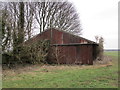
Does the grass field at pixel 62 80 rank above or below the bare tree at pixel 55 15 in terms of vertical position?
below

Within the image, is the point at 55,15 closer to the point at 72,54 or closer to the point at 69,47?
the point at 69,47

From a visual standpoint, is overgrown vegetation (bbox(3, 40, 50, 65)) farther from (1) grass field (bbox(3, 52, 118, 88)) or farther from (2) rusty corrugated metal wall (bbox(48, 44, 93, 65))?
(1) grass field (bbox(3, 52, 118, 88))

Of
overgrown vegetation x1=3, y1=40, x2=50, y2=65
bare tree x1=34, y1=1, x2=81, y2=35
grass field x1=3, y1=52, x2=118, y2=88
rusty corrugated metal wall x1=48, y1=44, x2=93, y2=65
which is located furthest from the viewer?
bare tree x1=34, y1=1, x2=81, y2=35

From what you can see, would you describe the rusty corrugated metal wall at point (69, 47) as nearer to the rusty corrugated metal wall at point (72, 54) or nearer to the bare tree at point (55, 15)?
the rusty corrugated metal wall at point (72, 54)

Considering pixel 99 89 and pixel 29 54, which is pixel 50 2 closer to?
pixel 29 54

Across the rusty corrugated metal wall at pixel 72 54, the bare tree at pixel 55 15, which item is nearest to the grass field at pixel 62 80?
the rusty corrugated metal wall at pixel 72 54

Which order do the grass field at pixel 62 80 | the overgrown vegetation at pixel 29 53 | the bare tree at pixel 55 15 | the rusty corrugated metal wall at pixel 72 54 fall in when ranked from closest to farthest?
the grass field at pixel 62 80, the overgrown vegetation at pixel 29 53, the rusty corrugated metal wall at pixel 72 54, the bare tree at pixel 55 15

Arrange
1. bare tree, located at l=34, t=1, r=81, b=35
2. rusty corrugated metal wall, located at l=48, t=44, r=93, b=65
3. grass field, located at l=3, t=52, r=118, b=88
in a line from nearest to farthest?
grass field, located at l=3, t=52, r=118, b=88
rusty corrugated metal wall, located at l=48, t=44, r=93, b=65
bare tree, located at l=34, t=1, r=81, b=35

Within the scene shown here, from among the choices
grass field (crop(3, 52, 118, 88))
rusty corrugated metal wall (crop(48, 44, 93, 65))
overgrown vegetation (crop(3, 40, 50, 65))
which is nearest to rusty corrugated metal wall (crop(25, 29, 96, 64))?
rusty corrugated metal wall (crop(48, 44, 93, 65))

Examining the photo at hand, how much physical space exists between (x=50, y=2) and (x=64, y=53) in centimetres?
1435

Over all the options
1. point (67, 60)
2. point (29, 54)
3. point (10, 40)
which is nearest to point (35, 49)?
point (29, 54)

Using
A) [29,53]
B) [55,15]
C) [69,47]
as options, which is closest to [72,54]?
[69,47]

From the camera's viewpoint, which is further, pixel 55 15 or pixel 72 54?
pixel 55 15

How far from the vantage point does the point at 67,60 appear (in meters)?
14.7
